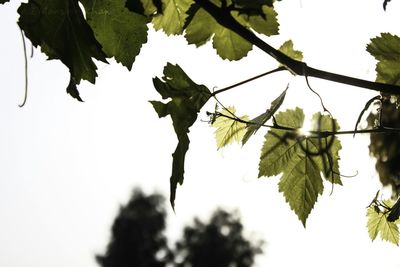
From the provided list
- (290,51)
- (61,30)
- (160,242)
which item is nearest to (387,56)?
(290,51)

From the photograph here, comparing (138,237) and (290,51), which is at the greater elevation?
(138,237)

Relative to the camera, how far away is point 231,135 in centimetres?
72

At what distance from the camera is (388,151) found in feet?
2.32

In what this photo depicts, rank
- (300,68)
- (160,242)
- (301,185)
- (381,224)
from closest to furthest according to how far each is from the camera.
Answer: (300,68) → (301,185) → (381,224) → (160,242)

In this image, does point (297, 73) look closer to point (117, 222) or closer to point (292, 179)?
point (292, 179)

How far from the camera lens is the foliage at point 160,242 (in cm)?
2428

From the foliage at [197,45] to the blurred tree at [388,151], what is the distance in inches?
0.7

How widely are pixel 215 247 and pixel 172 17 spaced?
2530 centimetres

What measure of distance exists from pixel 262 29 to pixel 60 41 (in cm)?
21

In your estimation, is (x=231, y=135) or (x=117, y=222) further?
(x=117, y=222)

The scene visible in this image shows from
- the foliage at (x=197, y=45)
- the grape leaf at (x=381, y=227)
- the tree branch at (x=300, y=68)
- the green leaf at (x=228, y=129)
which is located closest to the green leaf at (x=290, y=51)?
the foliage at (x=197, y=45)

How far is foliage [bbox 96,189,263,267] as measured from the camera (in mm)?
24281

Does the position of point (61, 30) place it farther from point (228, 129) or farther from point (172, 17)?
point (228, 129)

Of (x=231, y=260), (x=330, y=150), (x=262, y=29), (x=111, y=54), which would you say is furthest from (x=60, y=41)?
(x=231, y=260)
